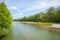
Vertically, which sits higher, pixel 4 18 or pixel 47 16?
pixel 47 16

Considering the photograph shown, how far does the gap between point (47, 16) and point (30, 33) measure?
0.59 metres

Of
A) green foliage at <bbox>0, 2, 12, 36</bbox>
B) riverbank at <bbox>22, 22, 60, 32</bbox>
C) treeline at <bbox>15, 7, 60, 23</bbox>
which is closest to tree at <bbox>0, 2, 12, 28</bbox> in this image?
green foliage at <bbox>0, 2, 12, 36</bbox>

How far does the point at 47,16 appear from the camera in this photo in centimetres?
421

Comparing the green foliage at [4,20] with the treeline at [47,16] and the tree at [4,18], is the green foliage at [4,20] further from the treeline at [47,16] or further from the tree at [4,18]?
the treeline at [47,16]

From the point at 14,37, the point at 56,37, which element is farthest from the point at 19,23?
the point at 56,37

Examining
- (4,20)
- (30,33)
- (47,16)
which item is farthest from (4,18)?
(47,16)

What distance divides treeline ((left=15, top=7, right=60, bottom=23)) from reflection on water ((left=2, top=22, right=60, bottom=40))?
0.19 meters

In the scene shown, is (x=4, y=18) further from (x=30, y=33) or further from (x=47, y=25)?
(x=47, y=25)

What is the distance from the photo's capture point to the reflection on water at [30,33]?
4.14 meters

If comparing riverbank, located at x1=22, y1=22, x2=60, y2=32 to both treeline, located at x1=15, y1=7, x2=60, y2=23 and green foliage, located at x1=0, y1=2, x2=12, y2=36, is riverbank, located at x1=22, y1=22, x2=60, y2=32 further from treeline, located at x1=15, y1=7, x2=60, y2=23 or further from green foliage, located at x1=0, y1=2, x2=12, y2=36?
green foliage, located at x1=0, y1=2, x2=12, y2=36

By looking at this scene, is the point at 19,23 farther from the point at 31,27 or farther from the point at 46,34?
the point at 46,34

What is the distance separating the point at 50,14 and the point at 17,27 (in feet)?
2.88

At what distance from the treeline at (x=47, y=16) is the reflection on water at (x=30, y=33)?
0.19m

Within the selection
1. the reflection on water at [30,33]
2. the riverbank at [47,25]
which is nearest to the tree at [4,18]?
the reflection on water at [30,33]
